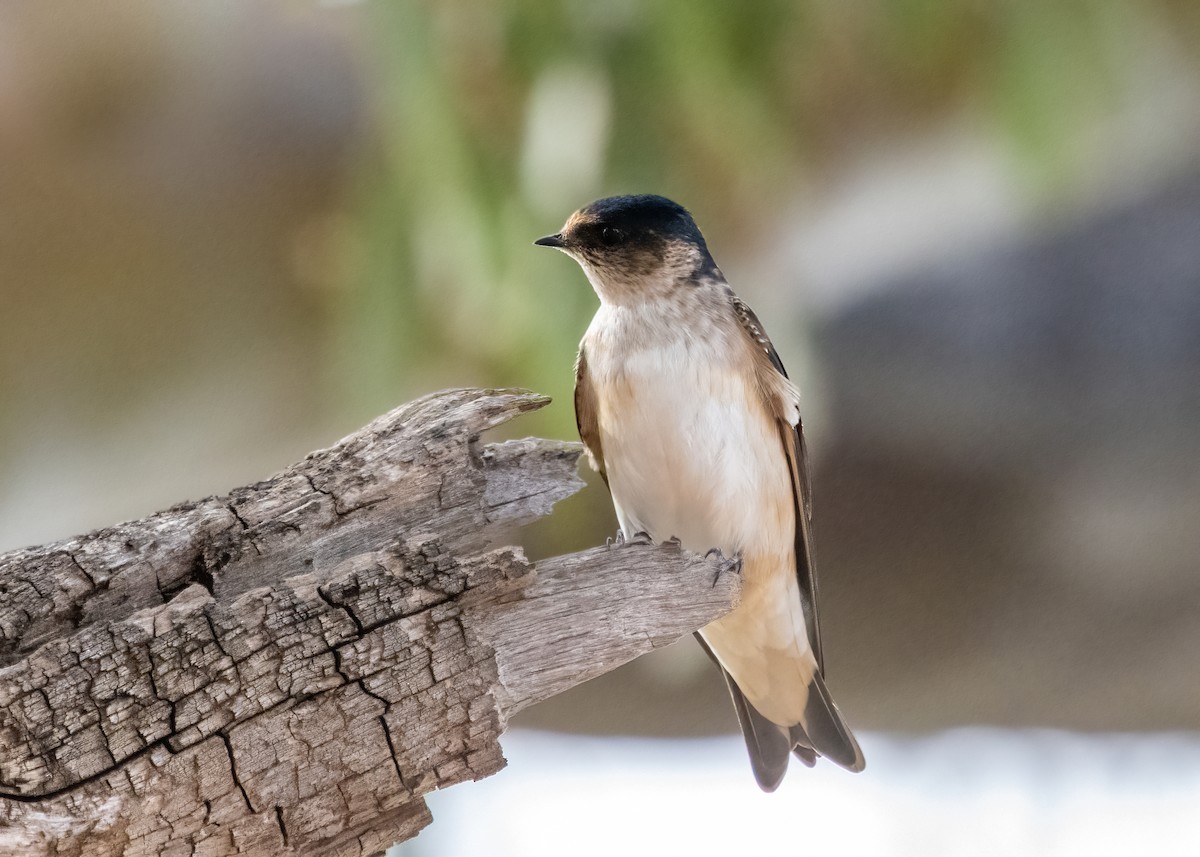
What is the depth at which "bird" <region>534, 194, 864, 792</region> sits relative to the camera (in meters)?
1.61

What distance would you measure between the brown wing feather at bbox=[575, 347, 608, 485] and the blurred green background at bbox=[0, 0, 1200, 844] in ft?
2.51

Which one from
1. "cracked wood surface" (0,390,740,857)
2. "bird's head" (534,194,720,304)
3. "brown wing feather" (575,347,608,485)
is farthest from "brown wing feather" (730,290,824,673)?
"cracked wood surface" (0,390,740,857)

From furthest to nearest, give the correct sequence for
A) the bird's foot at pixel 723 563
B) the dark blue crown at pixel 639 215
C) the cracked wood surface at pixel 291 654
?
the dark blue crown at pixel 639 215 → the bird's foot at pixel 723 563 → the cracked wood surface at pixel 291 654

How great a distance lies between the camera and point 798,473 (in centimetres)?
177

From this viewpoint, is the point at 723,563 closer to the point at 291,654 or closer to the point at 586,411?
the point at 586,411

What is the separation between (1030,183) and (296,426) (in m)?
1.92

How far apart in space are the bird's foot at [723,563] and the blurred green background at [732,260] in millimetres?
951

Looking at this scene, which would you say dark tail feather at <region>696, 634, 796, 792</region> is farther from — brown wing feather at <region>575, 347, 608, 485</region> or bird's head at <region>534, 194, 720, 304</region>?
bird's head at <region>534, 194, 720, 304</region>

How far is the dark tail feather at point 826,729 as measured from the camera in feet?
6.11

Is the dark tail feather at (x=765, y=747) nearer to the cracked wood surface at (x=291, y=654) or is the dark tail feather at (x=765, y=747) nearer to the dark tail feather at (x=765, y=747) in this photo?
the dark tail feather at (x=765, y=747)

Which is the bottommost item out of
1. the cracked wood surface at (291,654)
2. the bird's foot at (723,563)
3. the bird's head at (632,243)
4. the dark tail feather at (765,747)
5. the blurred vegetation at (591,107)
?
the dark tail feather at (765,747)

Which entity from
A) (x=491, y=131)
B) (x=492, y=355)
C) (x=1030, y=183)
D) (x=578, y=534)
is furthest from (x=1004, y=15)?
(x=578, y=534)

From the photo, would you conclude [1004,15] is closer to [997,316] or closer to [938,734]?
[997,316]

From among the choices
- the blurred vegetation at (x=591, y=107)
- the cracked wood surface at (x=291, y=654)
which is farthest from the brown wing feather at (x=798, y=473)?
the blurred vegetation at (x=591, y=107)
